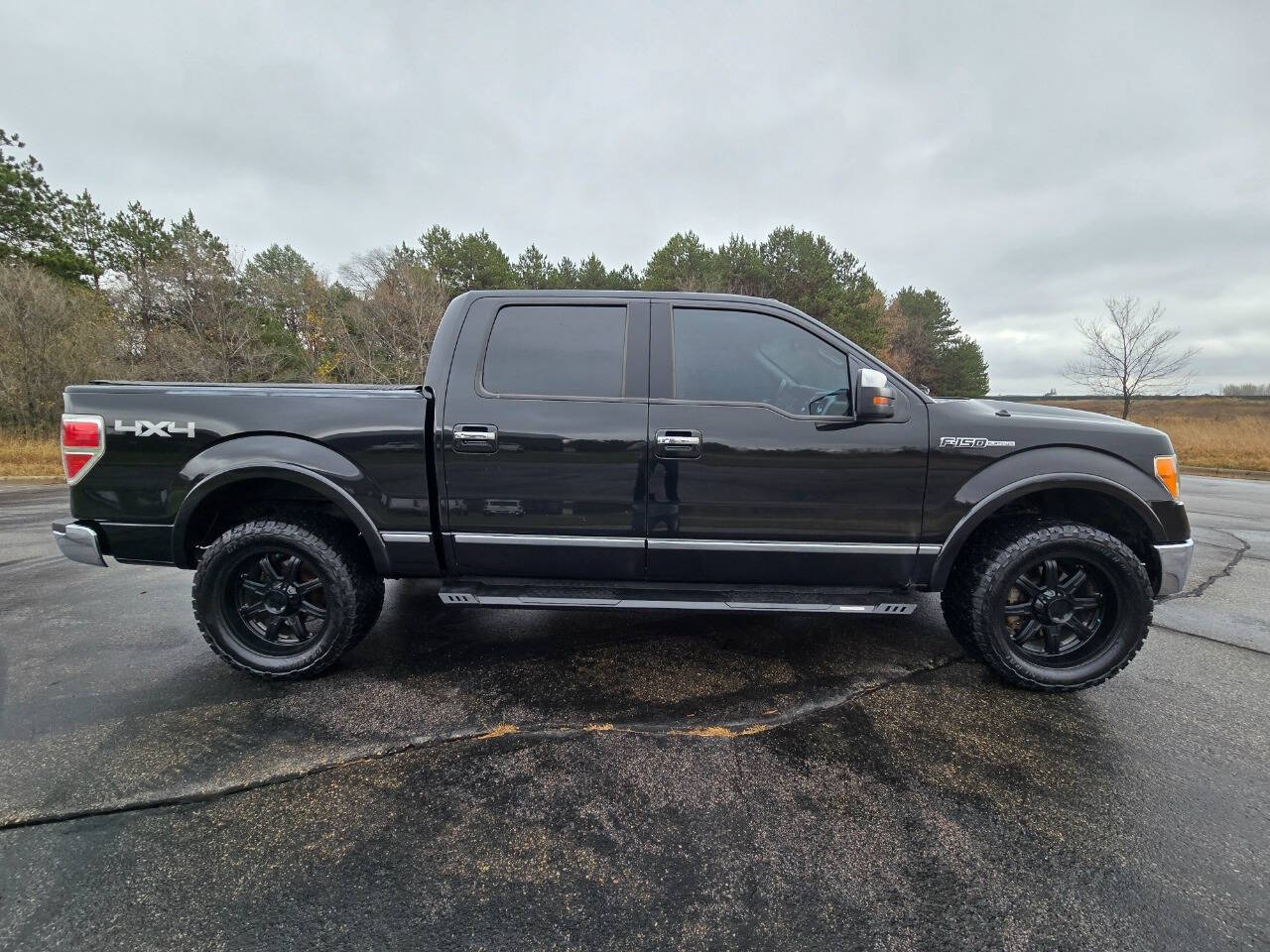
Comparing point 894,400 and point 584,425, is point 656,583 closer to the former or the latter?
point 584,425

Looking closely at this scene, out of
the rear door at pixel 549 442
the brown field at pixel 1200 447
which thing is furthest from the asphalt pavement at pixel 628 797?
the brown field at pixel 1200 447

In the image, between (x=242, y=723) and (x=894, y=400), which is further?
(x=894, y=400)

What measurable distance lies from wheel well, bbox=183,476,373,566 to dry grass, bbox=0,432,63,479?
12783 millimetres

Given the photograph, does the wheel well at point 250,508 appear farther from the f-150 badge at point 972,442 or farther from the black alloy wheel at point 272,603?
the f-150 badge at point 972,442

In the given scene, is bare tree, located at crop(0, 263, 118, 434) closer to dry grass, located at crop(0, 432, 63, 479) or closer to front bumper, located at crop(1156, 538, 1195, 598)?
dry grass, located at crop(0, 432, 63, 479)

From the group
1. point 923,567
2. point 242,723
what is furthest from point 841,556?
point 242,723

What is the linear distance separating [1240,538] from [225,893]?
944 centimetres

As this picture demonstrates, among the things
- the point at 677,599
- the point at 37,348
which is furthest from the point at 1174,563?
the point at 37,348

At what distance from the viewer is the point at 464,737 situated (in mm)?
2242

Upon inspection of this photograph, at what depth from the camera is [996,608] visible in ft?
8.63

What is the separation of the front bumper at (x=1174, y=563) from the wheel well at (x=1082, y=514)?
57mm

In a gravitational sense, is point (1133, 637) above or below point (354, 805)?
above

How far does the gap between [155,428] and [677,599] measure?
107 inches

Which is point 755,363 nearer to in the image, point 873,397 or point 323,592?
point 873,397
